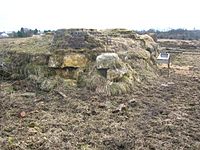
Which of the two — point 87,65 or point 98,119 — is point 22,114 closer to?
point 98,119

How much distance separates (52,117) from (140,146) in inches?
121

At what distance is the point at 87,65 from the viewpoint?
16453mm

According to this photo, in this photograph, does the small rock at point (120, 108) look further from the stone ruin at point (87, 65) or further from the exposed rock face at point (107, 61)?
the exposed rock face at point (107, 61)

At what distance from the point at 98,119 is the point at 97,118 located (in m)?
0.09

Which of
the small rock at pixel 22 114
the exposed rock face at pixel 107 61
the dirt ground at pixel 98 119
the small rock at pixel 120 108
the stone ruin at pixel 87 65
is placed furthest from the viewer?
the exposed rock face at pixel 107 61

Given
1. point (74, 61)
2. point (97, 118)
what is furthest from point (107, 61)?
point (97, 118)

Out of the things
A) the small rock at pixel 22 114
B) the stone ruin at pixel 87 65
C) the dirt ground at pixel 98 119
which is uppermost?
the stone ruin at pixel 87 65

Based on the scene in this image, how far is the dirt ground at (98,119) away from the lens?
905 centimetres

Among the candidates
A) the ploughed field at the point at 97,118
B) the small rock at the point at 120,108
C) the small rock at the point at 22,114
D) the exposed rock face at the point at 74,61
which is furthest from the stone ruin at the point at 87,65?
the small rock at the point at 22,114

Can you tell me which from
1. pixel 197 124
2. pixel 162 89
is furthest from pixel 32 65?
pixel 197 124

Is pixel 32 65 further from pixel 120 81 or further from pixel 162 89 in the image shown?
pixel 162 89

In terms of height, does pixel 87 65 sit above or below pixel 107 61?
below

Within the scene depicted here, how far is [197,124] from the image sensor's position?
35.7 ft

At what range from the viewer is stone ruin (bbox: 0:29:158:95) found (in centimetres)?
1495
